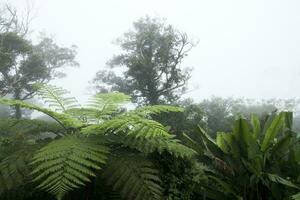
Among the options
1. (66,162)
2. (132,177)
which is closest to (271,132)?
(132,177)

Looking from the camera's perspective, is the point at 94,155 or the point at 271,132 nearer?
the point at 94,155

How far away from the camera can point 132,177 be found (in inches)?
87.3

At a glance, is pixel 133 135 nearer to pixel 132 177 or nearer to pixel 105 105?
pixel 132 177

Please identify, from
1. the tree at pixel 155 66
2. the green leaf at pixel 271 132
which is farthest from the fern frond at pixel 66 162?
the tree at pixel 155 66

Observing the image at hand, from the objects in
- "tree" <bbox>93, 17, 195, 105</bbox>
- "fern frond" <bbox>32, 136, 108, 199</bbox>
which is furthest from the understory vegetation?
"tree" <bbox>93, 17, 195, 105</bbox>

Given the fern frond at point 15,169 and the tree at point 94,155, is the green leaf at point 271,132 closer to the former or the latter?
the tree at point 94,155

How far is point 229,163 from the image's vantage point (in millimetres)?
3902

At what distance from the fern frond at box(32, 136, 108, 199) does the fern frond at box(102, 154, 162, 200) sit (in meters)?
0.14

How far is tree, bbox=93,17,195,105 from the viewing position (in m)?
19.1

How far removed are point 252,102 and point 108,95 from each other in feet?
84.6

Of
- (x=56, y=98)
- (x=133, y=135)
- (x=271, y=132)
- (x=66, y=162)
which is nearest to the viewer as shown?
(x=66, y=162)

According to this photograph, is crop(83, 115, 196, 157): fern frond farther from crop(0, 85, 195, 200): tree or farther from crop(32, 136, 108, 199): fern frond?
crop(32, 136, 108, 199): fern frond

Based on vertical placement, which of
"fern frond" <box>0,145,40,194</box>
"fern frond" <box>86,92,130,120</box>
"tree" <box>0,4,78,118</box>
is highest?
"tree" <box>0,4,78,118</box>

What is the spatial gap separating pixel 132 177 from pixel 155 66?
676 inches
